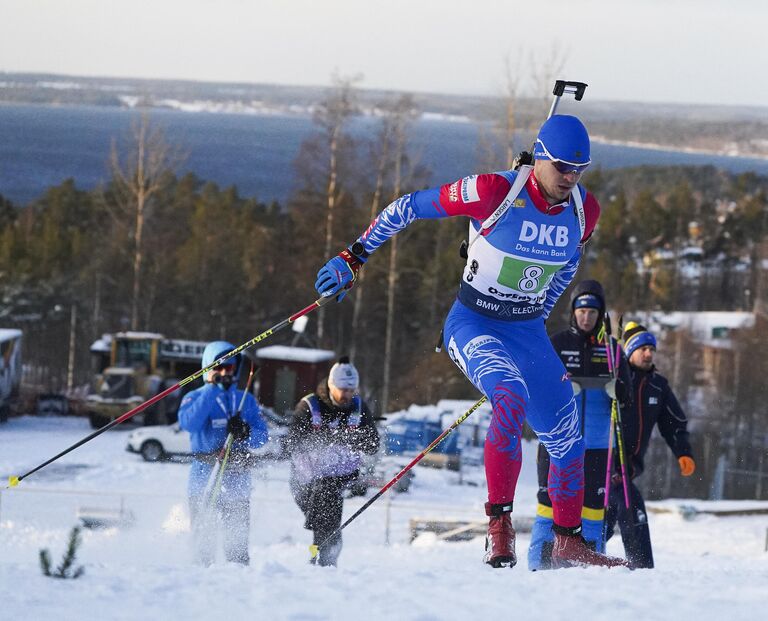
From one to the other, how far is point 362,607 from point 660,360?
4216 cm

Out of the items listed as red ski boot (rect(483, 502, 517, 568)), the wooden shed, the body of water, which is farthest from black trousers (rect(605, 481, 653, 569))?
the body of water

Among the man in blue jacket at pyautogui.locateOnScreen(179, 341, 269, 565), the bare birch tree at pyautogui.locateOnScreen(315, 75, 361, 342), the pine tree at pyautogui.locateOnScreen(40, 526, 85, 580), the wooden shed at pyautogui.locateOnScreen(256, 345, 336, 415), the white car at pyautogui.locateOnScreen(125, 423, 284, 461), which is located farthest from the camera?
the bare birch tree at pyautogui.locateOnScreen(315, 75, 361, 342)

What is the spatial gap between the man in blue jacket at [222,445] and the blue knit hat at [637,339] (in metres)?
2.45

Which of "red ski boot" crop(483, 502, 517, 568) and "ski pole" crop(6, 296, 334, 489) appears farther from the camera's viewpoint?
"ski pole" crop(6, 296, 334, 489)

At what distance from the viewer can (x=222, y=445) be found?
22.5 ft

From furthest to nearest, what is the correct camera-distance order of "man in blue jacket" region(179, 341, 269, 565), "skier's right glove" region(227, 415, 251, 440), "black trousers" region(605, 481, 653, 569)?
1. "black trousers" region(605, 481, 653, 569)
2. "skier's right glove" region(227, 415, 251, 440)
3. "man in blue jacket" region(179, 341, 269, 565)

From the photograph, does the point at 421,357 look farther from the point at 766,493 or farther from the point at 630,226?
the point at 630,226

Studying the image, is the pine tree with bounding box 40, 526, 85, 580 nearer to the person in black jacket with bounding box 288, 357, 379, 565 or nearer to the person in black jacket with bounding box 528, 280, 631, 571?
the person in black jacket with bounding box 288, 357, 379, 565

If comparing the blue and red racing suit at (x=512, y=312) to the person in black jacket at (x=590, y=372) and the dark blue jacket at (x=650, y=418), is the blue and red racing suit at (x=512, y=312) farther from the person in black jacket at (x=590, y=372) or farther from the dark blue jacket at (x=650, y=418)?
the dark blue jacket at (x=650, y=418)

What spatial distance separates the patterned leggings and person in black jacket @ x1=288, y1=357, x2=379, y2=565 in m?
1.35

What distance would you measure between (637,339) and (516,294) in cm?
246

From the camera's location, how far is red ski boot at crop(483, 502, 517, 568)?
488cm

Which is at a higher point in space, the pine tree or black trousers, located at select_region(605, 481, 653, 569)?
the pine tree

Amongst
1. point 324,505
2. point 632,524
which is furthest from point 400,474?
point 632,524
